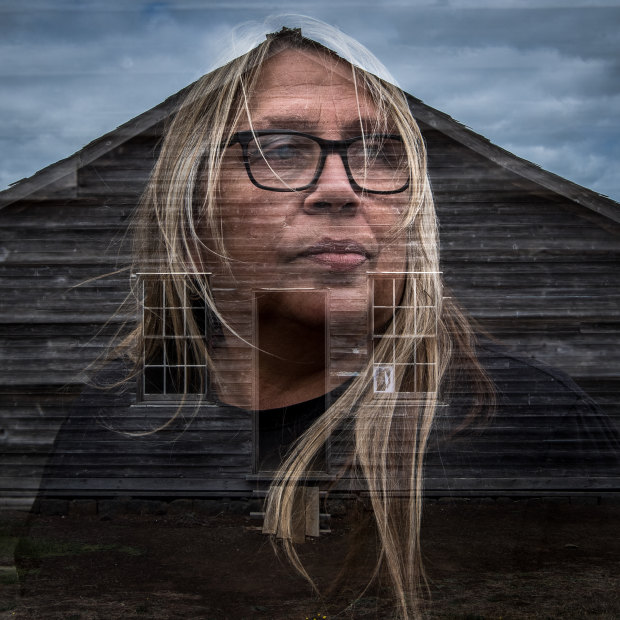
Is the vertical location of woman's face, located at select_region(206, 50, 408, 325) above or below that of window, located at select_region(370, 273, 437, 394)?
above

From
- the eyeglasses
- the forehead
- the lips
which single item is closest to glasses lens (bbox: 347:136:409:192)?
the eyeglasses

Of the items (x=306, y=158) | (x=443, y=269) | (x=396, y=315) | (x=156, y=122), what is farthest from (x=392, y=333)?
(x=156, y=122)

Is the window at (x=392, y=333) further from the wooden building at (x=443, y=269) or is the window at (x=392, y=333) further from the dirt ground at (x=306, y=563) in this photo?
the dirt ground at (x=306, y=563)

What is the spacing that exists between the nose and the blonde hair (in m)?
0.32

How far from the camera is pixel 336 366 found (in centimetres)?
351

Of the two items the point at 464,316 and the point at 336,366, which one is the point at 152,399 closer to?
the point at 336,366

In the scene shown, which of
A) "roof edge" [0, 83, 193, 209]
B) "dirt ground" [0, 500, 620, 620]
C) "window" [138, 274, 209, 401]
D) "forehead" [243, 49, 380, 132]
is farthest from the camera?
"window" [138, 274, 209, 401]

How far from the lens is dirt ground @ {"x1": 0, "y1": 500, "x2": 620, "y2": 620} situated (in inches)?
117

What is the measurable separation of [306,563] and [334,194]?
185 cm

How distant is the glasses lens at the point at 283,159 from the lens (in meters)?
3.23

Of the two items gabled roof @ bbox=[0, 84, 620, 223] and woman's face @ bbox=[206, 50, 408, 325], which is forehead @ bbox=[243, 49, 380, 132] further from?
gabled roof @ bbox=[0, 84, 620, 223]

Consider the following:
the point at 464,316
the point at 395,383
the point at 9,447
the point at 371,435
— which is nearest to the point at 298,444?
the point at 371,435

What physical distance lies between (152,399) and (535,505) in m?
2.31

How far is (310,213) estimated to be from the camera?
3.38 metres
